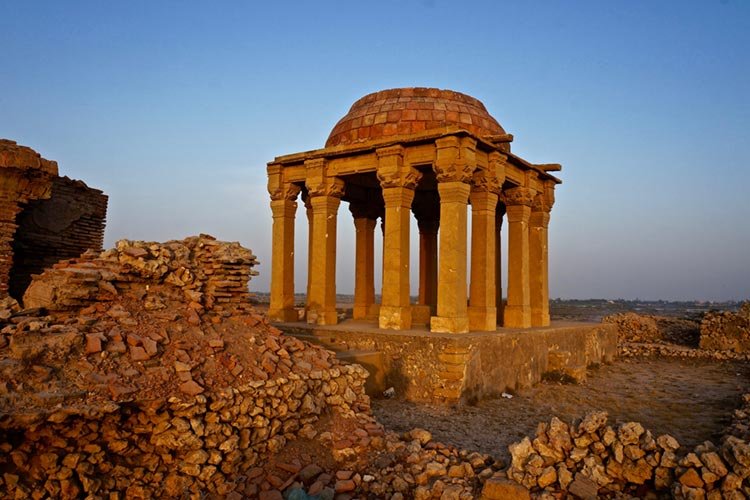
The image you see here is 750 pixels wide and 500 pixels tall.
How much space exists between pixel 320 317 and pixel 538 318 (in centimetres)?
655

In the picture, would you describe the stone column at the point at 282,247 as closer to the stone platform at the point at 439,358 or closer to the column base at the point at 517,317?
the stone platform at the point at 439,358

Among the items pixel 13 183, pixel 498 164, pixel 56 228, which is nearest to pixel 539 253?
pixel 498 164

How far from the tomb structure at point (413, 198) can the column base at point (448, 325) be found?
2cm

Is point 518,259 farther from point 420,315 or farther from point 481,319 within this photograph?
point 420,315

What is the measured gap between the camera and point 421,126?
547 inches

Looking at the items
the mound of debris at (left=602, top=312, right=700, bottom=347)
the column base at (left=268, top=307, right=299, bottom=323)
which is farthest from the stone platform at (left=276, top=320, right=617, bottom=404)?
the mound of debris at (left=602, top=312, right=700, bottom=347)

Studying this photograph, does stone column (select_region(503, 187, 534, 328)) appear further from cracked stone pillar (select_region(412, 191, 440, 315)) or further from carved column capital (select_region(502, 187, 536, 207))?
cracked stone pillar (select_region(412, 191, 440, 315))

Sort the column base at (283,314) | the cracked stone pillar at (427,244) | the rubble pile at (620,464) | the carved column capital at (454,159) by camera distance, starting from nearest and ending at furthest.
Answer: the rubble pile at (620,464) → the carved column capital at (454,159) → the column base at (283,314) → the cracked stone pillar at (427,244)

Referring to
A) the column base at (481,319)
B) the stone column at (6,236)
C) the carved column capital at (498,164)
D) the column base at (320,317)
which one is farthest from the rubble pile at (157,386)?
the carved column capital at (498,164)

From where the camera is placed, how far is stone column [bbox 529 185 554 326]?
1625cm

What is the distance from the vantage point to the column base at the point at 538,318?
1602cm

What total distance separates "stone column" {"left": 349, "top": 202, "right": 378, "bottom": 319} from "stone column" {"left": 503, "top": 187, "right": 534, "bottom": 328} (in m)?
4.53

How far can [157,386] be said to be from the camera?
608 centimetres

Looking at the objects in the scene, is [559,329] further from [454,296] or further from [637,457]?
[637,457]
